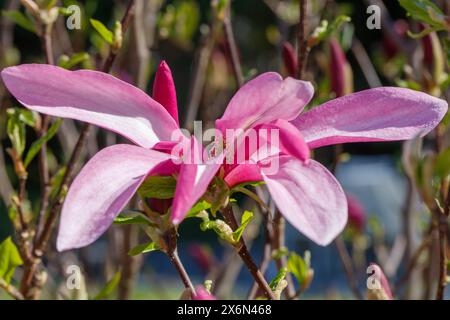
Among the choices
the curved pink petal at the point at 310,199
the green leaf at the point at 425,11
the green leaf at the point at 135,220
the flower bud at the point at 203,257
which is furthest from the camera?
the flower bud at the point at 203,257

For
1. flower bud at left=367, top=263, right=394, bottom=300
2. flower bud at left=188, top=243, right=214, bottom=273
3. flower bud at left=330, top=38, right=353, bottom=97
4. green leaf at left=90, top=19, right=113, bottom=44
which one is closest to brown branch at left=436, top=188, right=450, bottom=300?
flower bud at left=367, top=263, right=394, bottom=300

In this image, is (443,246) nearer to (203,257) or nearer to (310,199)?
(310,199)

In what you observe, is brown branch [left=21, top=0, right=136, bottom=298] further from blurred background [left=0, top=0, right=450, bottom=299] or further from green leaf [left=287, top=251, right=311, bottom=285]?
green leaf [left=287, top=251, right=311, bottom=285]

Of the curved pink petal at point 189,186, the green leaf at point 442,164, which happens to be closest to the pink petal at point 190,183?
the curved pink petal at point 189,186

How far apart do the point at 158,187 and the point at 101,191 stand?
0.07m

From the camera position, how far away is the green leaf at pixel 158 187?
53cm

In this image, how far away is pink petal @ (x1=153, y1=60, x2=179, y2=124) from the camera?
1.74 ft

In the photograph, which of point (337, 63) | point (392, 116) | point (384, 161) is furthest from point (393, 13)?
point (392, 116)

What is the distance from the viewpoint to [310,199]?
46 cm

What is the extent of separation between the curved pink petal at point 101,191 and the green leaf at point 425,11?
344 millimetres

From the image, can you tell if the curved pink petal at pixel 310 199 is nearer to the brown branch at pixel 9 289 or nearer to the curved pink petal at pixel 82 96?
the curved pink petal at pixel 82 96
